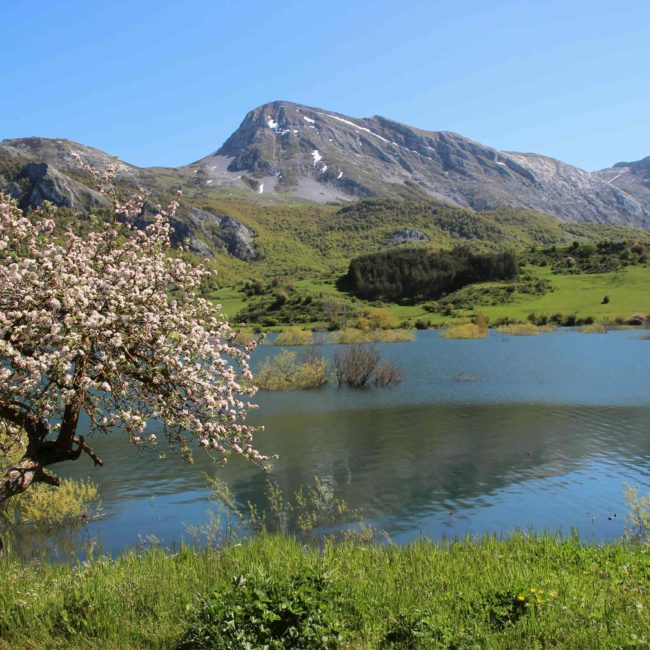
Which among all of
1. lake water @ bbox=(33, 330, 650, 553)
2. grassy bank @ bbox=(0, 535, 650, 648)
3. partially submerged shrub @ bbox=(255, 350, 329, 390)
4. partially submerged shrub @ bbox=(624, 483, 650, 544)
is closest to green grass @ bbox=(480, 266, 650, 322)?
lake water @ bbox=(33, 330, 650, 553)

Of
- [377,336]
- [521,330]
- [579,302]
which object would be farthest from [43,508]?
[579,302]

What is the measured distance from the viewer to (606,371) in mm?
71188

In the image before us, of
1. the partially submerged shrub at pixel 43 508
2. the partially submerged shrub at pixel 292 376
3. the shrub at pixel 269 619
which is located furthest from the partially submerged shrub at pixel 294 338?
the shrub at pixel 269 619

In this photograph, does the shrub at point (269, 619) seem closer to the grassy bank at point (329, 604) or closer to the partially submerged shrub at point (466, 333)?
the grassy bank at point (329, 604)

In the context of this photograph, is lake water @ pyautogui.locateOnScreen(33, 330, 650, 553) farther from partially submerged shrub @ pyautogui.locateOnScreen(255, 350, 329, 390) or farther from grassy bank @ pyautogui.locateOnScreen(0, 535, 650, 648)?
grassy bank @ pyautogui.locateOnScreen(0, 535, 650, 648)

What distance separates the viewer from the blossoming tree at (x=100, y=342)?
10.1 m

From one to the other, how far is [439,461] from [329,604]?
90.0 ft

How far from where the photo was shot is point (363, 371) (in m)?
68.3

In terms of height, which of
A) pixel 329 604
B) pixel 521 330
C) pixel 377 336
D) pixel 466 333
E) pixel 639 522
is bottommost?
pixel 639 522

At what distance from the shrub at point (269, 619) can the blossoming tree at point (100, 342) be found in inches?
122

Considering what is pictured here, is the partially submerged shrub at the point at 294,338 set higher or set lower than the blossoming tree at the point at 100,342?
lower

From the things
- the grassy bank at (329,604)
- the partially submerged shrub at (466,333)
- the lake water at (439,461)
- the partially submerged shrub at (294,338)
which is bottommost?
the lake water at (439,461)

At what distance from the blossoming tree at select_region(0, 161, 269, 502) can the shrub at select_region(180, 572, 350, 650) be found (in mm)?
3110

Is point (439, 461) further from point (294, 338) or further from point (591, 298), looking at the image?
point (591, 298)
